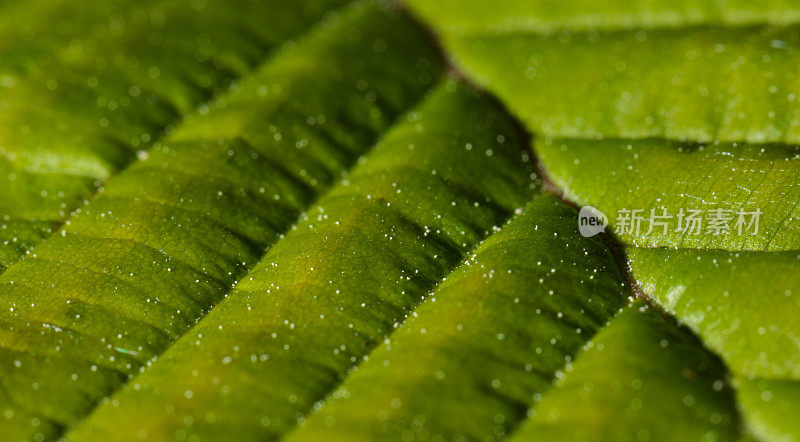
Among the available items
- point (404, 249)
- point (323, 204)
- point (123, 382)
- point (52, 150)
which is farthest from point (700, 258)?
point (52, 150)

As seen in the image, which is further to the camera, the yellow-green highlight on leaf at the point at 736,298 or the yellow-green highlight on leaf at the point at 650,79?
the yellow-green highlight on leaf at the point at 650,79

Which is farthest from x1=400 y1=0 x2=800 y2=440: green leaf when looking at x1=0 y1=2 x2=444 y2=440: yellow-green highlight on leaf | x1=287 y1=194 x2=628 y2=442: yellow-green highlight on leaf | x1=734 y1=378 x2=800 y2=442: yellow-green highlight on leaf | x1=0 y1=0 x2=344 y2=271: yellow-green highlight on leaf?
x1=0 y1=0 x2=344 y2=271: yellow-green highlight on leaf

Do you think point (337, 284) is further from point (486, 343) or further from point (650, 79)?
point (650, 79)

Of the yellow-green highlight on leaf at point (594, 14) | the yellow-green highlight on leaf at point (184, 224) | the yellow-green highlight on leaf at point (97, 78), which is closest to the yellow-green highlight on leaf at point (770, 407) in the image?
the yellow-green highlight on leaf at point (184, 224)

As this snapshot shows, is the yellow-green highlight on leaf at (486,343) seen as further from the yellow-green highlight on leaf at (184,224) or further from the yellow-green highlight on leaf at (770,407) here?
the yellow-green highlight on leaf at (184,224)

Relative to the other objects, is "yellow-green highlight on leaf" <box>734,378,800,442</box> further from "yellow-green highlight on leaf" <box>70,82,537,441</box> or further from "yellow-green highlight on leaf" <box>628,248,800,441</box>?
"yellow-green highlight on leaf" <box>70,82,537,441</box>

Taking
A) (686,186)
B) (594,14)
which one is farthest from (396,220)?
(594,14)
